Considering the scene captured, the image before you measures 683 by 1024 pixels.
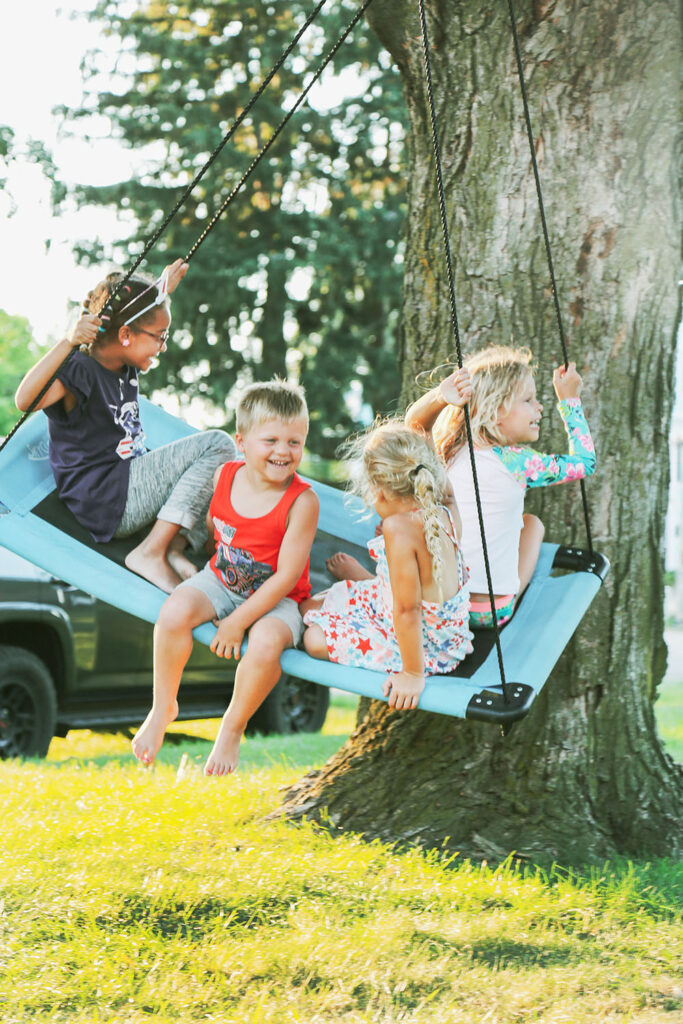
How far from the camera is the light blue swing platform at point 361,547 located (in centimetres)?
282

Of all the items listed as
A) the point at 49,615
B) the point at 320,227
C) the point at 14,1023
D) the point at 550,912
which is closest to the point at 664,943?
the point at 550,912

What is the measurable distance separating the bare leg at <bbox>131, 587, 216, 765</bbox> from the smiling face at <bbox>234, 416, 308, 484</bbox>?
43cm

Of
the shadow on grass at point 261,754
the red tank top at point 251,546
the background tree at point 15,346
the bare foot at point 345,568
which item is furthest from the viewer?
the background tree at point 15,346

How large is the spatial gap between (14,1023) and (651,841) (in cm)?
213

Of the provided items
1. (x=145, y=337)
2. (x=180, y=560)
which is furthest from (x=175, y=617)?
(x=145, y=337)

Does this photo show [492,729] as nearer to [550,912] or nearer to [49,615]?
[550,912]

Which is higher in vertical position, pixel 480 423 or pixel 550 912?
pixel 480 423

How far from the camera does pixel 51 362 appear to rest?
3221mm

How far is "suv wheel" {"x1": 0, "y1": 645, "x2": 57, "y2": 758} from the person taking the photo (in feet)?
20.0

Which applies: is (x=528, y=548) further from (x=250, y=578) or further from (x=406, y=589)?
(x=250, y=578)

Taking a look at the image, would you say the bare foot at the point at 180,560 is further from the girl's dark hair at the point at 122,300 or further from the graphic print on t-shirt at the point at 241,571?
the girl's dark hair at the point at 122,300

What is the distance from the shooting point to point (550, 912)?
3.24 meters

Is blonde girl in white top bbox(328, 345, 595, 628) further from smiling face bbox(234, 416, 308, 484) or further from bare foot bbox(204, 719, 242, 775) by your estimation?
bare foot bbox(204, 719, 242, 775)

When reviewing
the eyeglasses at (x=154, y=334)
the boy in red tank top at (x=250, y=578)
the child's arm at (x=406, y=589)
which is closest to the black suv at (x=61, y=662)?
the eyeglasses at (x=154, y=334)
